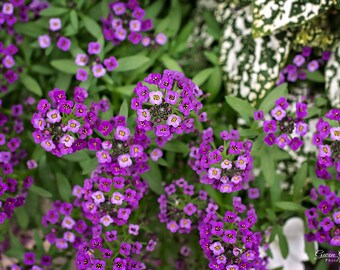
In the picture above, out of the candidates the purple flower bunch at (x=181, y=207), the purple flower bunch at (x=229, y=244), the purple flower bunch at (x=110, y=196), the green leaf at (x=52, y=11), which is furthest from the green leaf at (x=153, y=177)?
the green leaf at (x=52, y=11)

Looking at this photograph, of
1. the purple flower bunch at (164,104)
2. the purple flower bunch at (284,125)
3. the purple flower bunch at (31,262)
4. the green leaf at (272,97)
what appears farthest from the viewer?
the purple flower bunch at (31,262)

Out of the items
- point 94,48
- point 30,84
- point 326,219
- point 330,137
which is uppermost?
point 94,48

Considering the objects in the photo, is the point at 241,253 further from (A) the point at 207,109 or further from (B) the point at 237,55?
(B) the point at 237,55

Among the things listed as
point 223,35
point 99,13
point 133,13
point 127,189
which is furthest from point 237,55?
point 127,189

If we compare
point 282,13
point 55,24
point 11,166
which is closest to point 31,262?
point 11,166

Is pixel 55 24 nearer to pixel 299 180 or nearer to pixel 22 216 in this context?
pixel 22 216

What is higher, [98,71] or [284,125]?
[98,71]

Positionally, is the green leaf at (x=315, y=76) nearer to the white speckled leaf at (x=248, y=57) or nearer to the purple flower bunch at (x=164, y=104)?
the white speckled leaf at (x=248, y=57)
